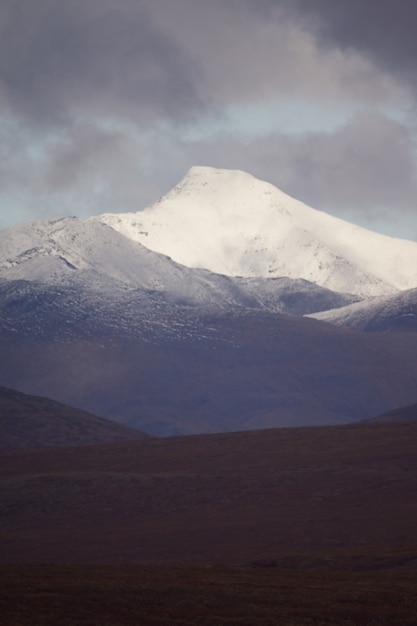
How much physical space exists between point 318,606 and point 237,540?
3576 centimetres

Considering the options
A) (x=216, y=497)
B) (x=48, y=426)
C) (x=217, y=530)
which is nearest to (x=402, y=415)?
(x=48, y=426)

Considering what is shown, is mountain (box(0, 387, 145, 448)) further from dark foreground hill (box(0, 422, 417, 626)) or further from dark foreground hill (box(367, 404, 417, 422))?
dark foreground hill (box(367, 404, 417, 422))

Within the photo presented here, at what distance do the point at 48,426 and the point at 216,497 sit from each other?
256 ft

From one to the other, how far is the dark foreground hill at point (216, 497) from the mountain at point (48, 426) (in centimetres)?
3629

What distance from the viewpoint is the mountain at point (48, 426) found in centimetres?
17075

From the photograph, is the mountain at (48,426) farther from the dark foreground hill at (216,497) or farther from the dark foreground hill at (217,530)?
the dark foreground hill at (216,497)

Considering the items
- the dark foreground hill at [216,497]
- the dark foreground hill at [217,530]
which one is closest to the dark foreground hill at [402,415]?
the dark foreground hill at [217,530]

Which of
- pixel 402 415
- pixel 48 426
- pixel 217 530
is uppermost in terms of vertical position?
pixel 402 415

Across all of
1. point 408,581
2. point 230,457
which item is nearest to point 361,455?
point 230,457

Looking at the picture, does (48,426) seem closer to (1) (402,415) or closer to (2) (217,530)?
(1) (402,415)

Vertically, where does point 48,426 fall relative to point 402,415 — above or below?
below

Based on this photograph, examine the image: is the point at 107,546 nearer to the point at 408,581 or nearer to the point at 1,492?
the point at 1,492

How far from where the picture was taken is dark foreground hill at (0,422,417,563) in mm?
84062

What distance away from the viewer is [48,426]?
17838 centimetres
